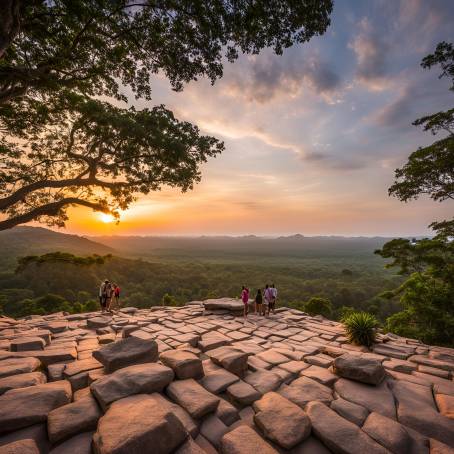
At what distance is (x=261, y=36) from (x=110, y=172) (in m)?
6.68

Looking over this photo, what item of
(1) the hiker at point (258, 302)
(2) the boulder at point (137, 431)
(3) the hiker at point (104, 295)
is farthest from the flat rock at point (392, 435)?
(3) the hiker at point (104, 295)

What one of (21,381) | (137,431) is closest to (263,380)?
(137,431)

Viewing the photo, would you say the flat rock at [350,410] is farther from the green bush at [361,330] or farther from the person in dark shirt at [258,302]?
the person in dark shirt at [258,302]

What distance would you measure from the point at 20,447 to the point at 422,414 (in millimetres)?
4992

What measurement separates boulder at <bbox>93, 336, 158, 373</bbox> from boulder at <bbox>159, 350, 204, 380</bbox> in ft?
0.98

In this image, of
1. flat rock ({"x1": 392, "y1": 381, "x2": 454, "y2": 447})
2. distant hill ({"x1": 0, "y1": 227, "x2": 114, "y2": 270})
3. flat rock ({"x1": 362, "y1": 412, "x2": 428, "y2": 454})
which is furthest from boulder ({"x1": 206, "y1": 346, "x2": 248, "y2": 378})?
distant hill ({"x1": 0, "y1": 227, "x2": 114, "y2": 270})

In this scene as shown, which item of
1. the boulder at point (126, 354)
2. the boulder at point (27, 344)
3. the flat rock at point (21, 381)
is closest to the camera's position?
the flat rock at point (21, 381)

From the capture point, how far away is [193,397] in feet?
10.4

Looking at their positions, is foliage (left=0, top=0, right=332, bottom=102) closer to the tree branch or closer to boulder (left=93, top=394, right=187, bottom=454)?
the tree branch

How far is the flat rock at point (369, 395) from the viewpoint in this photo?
3.34 m

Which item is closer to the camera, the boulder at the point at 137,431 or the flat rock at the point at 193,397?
the boulder at the point at 137,431

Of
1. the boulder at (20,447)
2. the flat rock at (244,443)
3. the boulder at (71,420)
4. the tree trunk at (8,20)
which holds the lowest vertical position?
the flat rock at (244,443)

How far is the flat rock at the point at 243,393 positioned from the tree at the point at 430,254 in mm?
11262

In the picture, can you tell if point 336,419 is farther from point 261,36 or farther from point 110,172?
point 110,172
